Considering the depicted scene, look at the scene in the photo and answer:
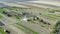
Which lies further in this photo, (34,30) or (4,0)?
(4,0)

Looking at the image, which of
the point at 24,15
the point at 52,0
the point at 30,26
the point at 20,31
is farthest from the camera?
the point at 52,0

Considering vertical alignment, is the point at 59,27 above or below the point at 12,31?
above

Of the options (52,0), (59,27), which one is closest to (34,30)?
(59,27)

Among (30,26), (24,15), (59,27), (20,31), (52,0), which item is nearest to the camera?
(59,27)

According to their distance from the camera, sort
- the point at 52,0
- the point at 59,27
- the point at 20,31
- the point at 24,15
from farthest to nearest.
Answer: the point at 52,0
the point at 24,15
the point at 20,31
the point at 59,27

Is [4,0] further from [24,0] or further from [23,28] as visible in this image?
[23,28]

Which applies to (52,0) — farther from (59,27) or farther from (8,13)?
(59,27)

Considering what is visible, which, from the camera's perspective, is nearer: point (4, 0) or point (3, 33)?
point (3, 33)

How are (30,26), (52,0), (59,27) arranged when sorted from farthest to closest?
1. (52,0)
2. (30,26)
3. (59,27)

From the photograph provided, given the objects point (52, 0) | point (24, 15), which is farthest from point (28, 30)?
point (52, 0)
